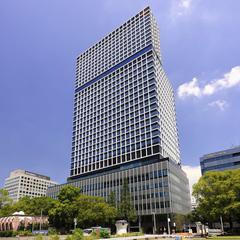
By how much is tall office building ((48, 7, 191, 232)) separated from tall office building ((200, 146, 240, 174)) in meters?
17.0

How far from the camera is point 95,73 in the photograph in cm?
14725

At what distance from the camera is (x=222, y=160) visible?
130000 mm

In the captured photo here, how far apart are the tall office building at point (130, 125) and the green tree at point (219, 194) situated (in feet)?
82.6

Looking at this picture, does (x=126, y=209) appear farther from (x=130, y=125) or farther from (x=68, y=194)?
(x=130, y=125)

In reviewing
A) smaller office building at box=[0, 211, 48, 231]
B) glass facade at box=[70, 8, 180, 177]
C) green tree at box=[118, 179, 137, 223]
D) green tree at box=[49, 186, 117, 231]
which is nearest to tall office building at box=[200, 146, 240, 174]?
glass facade at box=[70, 8, 180, 177]

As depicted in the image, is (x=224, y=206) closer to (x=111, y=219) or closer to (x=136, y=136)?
(x=111, y=219)

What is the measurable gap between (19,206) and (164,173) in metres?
63.9

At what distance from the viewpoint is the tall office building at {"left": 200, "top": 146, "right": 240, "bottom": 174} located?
412ft

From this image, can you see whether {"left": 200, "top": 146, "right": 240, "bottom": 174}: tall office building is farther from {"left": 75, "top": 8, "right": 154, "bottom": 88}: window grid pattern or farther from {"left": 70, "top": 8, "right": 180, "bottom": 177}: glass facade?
{"left": 75, "top": 8, "right": 154, "bottom": 88}: window grid pattern

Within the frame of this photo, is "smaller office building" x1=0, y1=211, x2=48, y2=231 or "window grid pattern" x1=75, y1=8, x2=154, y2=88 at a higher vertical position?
"window grid pattern" x1=75, y1=8, x2=154, y2=88

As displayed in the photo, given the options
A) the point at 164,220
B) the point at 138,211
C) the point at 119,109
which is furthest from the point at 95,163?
the point at 164,220

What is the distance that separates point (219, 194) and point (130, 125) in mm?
59363

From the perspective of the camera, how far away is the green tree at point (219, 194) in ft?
189

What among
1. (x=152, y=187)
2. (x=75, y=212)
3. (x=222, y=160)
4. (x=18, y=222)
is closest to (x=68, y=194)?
(x=75, y=212)
